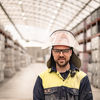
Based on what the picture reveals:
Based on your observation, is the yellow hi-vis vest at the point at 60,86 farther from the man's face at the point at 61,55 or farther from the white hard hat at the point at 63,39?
the white hard hat at the point at 63,39

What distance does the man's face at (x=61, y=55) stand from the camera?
1796 millimetres

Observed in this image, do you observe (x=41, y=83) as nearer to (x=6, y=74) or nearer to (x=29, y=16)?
(x=6, y=74)

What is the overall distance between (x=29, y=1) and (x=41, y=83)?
2164cm

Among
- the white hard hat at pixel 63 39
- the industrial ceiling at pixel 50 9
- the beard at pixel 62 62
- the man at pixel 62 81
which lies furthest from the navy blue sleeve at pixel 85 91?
the industrial ceiling at pixel 50 9

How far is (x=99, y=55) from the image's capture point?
843cm

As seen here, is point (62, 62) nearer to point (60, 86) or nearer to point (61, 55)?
point (61, 55)

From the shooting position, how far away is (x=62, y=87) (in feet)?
5.85

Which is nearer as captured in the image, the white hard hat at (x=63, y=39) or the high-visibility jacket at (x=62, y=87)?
the high-visibility jacket at (x=62, y=87)

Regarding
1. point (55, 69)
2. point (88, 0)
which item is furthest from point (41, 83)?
point (88, 0)

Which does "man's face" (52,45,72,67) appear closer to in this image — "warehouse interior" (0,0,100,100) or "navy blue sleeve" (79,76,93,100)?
"navy blue sleeve" (79,76,93,100)

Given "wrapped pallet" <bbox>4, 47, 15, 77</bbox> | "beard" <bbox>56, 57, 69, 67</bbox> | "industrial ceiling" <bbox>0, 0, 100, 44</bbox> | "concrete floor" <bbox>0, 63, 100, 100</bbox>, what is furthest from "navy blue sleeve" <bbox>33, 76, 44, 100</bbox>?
"industrial ceiling" <bbox>0, 0, 100, 44</bbox>

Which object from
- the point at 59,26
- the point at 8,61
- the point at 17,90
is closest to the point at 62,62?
the point at 17,90

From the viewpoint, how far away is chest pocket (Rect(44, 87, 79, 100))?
1.77 meters

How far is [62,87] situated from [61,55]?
0.31 metres
